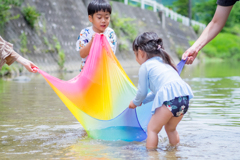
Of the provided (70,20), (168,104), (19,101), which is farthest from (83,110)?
(70,20)

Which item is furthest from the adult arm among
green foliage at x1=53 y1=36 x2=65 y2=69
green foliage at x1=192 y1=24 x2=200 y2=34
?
green foliage at x1=192 y1=24 x2=200 y2=34

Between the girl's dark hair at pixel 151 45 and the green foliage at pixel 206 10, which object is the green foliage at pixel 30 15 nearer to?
the girl's dark hair at pixel 151 45

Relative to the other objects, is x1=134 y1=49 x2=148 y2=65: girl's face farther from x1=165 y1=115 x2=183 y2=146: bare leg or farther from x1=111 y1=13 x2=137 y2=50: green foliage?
x1=111 y1=13 x2=137 y2=50: green foliage

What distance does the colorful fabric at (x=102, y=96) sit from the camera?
3746mm

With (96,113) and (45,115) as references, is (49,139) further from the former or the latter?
(45,115)

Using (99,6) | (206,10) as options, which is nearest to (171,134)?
(99,6)

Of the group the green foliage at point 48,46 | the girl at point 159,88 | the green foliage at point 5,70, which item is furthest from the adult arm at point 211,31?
the green foliage at point 48,46

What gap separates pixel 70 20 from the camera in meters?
16.5

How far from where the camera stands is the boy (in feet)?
13.2

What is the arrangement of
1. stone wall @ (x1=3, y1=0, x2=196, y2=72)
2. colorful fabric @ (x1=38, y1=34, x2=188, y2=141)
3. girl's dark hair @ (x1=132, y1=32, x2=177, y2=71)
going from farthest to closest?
1. stone wall @ (x1=3, y1=0, x2=196, y2=72)
2. colorful fabric @ (x1=38, y1=34, x2=188, y2=141)
3. girl's dark hair @ (x1=132, y1=32, x2=177, y2=71)

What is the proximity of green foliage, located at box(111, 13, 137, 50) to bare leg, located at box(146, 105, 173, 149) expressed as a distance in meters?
16.1

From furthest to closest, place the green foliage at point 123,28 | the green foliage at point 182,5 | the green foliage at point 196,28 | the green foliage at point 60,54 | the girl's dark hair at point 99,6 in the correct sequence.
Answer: the green foliage at point 182,5, the green foliage at point 196,28, the green foliage at point 123,28, the green foliage at point 60,54, the girl's dark hair at point 99,6

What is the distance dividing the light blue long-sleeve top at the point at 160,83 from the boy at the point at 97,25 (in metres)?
0.91

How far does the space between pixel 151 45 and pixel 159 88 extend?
15.1 inches
